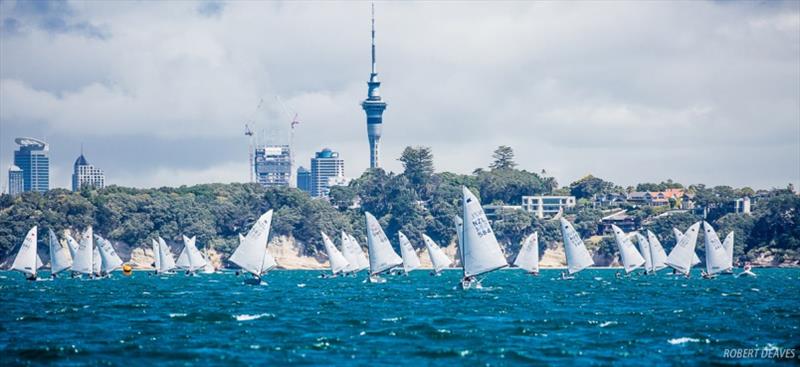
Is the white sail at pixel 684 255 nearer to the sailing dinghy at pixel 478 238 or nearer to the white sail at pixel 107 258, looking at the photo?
the sailing dinghy at pixel 478 238

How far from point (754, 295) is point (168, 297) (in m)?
43.2

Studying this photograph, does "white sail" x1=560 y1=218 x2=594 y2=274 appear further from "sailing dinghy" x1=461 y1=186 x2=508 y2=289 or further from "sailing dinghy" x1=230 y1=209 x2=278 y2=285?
"sailing dinghy" x1=461 y1=186 x2=508 y2=289

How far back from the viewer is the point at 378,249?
122500 mm

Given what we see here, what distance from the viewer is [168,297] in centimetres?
10094

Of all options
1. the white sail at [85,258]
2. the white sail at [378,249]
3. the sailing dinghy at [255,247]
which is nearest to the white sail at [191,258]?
the white sail at [85,258]

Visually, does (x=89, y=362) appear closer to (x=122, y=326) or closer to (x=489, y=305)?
(x=122, y=326)

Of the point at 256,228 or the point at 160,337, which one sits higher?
the point at 256,228

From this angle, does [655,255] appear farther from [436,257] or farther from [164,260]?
[164,260]

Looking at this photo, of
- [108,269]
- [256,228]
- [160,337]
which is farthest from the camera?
[108,269]

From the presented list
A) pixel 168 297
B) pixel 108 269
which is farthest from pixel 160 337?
pixel 108 269

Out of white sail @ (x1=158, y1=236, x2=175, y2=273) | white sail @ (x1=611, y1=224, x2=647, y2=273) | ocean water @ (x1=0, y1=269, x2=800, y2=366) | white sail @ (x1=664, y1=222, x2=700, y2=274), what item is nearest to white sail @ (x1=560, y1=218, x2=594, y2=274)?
white sail @ (x1=664, y1=222, x2=700, y2=274)

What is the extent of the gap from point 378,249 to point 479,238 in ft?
106

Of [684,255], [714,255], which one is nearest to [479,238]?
[714,255]

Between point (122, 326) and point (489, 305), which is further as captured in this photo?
point (489, 305)
